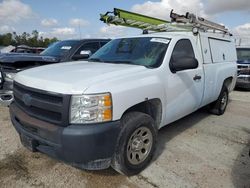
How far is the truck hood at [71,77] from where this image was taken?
8.68ft

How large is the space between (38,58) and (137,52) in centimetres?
263

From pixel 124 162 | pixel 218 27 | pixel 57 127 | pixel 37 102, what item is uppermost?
pixel 218 27

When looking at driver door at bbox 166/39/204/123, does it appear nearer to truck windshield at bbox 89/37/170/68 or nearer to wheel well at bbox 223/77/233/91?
truck windshield at bbox 89/37/170/68

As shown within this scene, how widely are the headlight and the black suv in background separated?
255cm

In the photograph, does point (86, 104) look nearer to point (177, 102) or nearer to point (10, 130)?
point (177, 102)

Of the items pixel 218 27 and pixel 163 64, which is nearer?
pixel 163 64

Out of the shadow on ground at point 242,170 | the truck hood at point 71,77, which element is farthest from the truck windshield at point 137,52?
the shadow on ground at point 242,170

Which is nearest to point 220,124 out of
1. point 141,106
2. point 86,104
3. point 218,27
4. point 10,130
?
point 218,27

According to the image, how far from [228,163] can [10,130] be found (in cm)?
381

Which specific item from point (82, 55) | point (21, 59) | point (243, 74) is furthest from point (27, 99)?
point (243, 74)

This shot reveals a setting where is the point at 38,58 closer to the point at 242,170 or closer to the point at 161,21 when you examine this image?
Answer: the point at 161,21

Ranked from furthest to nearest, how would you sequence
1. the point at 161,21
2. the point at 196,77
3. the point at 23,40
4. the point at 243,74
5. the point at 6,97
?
the point at 23,40 < the point at 243,74 < the point at 161,21 < the point at 6,97 < the point at 196,77

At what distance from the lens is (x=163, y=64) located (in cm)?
360

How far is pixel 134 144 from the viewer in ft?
10.4
